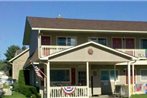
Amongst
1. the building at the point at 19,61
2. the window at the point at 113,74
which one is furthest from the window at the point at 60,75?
the building at the point at 19,61

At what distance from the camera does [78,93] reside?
29.3 meters

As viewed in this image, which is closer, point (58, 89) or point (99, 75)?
point (58, 89)

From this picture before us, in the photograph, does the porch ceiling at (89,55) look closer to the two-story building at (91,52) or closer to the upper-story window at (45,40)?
the two-story building at (91,52)

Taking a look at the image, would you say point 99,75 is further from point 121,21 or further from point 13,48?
point 13,48

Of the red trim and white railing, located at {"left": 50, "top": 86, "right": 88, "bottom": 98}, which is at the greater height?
the red trim

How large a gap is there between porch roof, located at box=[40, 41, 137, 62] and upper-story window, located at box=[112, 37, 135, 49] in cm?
641

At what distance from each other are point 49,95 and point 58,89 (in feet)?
2.98

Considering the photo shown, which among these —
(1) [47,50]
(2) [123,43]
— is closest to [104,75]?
(2) [123,43]

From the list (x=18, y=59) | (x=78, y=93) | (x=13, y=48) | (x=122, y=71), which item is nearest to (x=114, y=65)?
(x=122, y=71)

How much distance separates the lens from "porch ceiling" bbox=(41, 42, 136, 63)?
28.9 m

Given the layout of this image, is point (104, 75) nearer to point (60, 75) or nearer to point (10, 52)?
point (60, 75)

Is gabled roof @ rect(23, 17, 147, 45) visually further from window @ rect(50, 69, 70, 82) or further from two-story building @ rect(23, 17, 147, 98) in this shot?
window @ rect(50, 69, 70, 82)

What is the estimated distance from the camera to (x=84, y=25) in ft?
118

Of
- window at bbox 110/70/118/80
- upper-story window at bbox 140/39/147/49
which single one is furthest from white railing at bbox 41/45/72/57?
upper-story window at bbox 140/39/147/49
